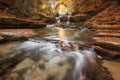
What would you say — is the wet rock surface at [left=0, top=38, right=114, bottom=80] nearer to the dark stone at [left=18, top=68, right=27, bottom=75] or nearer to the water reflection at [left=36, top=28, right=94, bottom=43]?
the dark stone at [left=18, top=68, right=27, bottom=75]

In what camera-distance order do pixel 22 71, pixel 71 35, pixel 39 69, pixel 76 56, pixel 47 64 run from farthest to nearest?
pixel 71 35 < pixel 76 56 < pixel 47 64 < pixel 39 69 < pixel 22 71

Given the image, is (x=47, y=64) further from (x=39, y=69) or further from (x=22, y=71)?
(x=22, y=71)

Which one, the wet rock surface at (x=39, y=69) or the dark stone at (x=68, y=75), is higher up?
the wet rock surface at (x=39, y=69)

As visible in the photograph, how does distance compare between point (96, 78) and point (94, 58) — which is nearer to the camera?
point (96, 78)

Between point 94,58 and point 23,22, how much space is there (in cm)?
625

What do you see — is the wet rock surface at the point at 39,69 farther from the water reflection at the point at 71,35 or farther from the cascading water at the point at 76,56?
the water reflection at the point at 71,35

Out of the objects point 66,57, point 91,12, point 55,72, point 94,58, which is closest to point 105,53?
point 94,58

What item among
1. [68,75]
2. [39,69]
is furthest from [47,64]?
[68,75]

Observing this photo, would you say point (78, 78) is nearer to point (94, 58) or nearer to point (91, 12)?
point (94, 58)

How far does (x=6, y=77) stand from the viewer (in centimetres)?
303

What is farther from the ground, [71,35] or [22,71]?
[22,71]

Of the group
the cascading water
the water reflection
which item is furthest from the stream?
the water reflection

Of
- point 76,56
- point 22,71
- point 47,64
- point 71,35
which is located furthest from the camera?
point 71,35

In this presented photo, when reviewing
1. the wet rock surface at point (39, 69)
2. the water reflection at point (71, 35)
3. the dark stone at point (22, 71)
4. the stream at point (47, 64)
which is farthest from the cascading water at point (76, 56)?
the water reflection at point (71, 35)
